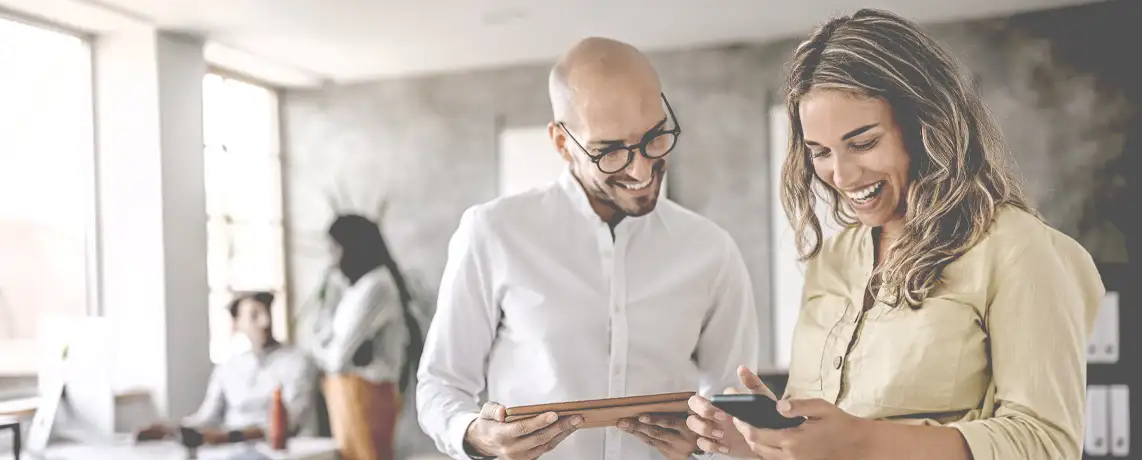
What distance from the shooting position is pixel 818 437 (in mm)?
1053

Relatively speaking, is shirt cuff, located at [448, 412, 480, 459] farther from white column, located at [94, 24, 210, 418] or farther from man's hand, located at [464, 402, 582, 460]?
white column, located at [94, 24, 210, 418]

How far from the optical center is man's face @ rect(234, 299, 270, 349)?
475 cm

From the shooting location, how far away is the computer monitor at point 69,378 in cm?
398

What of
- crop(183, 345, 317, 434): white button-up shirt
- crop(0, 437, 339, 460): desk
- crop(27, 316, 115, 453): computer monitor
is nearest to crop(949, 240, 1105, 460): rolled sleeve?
crop(0, 437, 339, 460): desk

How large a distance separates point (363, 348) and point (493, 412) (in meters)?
3.62

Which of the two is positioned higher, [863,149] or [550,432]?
[863,149]

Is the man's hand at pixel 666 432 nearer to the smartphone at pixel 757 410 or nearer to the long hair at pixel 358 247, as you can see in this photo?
the smartphone at pixel 757 410

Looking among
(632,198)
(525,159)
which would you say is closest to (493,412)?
(632,198)

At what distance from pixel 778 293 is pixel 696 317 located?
4173 mm

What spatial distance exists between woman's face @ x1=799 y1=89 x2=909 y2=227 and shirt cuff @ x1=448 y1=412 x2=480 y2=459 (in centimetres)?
81

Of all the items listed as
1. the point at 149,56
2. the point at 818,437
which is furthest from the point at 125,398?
the point at 818,437

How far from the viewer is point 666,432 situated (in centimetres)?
159

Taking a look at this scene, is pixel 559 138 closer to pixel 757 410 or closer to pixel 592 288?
pixel 592 288

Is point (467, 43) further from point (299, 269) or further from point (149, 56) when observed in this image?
point (299, 269)
